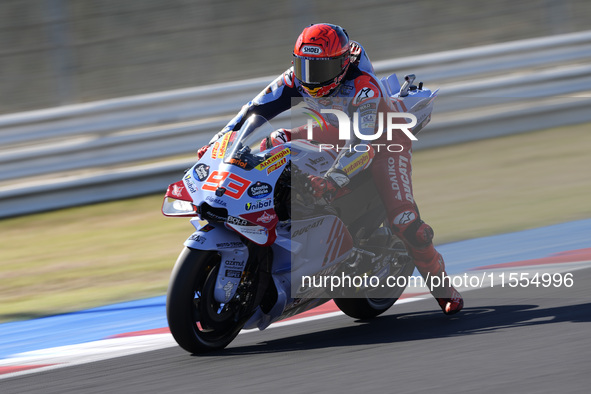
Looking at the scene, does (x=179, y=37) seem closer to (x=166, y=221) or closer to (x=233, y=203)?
(x=166, y=221)

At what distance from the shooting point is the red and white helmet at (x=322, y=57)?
5.14 meters

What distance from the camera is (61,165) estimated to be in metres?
9.76

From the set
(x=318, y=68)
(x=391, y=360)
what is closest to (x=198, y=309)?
(x=391, y=360)

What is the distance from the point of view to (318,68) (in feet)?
17.0

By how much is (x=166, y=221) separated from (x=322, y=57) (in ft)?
14.6

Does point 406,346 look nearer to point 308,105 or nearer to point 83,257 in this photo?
point 308,105

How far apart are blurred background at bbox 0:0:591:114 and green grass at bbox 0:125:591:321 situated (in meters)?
1.46

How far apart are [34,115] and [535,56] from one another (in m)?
6.25

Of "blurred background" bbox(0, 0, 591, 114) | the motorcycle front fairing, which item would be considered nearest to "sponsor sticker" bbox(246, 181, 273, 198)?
the motorcycle front fairing

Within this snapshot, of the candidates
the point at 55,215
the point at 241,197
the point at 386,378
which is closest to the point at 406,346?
the point at 386,378

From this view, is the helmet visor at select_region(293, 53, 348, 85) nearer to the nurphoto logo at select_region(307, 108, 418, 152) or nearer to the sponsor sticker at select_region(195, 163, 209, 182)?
the nurphoto logo at select_region(307, 108, 418, 152)

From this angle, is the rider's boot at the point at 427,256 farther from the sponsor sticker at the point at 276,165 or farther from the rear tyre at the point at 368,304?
the sponsor sticker at the point at 276,165

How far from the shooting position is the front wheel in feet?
15.2

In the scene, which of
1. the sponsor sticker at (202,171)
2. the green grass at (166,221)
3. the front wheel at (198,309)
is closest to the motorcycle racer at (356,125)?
the sponsor sticker at (202,171)
